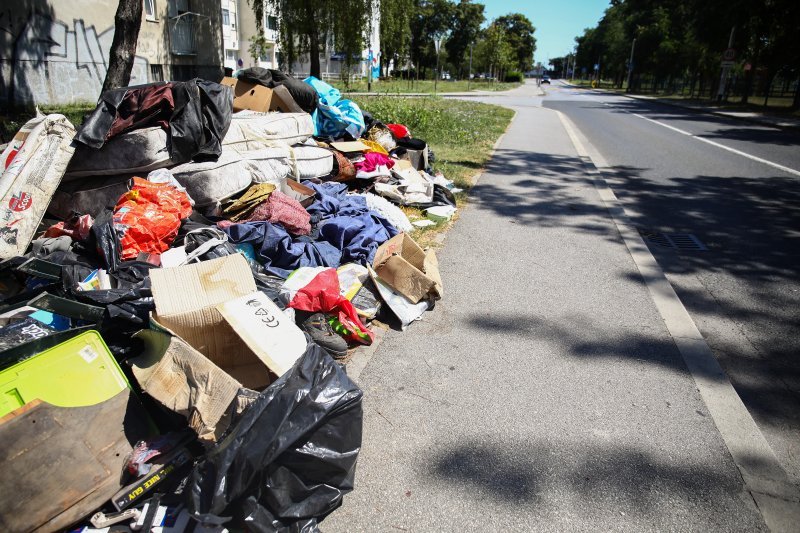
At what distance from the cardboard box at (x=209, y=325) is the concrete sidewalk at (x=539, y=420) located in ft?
2.15

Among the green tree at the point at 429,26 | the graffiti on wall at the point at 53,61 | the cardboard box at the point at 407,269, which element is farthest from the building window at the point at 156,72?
the green tree at the point at 429,26

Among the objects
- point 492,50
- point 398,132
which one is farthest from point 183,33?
point 492,50

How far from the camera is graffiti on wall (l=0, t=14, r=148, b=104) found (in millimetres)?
13289

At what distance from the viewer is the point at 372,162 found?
6.61m

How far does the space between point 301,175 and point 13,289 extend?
10.3 feet

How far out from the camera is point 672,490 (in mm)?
2203

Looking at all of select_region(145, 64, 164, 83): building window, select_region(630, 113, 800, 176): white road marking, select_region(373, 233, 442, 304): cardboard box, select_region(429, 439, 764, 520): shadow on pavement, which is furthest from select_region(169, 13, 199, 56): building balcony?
select_region(429, 439, 764, 520): shadow on pavement

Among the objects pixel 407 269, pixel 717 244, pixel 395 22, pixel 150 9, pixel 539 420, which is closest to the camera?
pixel 539 420

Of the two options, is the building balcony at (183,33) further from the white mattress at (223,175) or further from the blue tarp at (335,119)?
the white mattress at (223,175)

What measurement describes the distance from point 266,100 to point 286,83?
0.44 meters

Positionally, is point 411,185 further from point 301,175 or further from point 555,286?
point 555,286

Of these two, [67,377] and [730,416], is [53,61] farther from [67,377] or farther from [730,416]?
[730,416]

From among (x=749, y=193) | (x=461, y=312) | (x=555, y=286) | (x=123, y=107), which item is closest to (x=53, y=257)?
(x=123, y=107)

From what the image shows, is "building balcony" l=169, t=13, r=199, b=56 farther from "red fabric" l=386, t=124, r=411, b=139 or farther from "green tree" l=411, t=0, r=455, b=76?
"green tree" l=411, t=0, r=455, b=76
